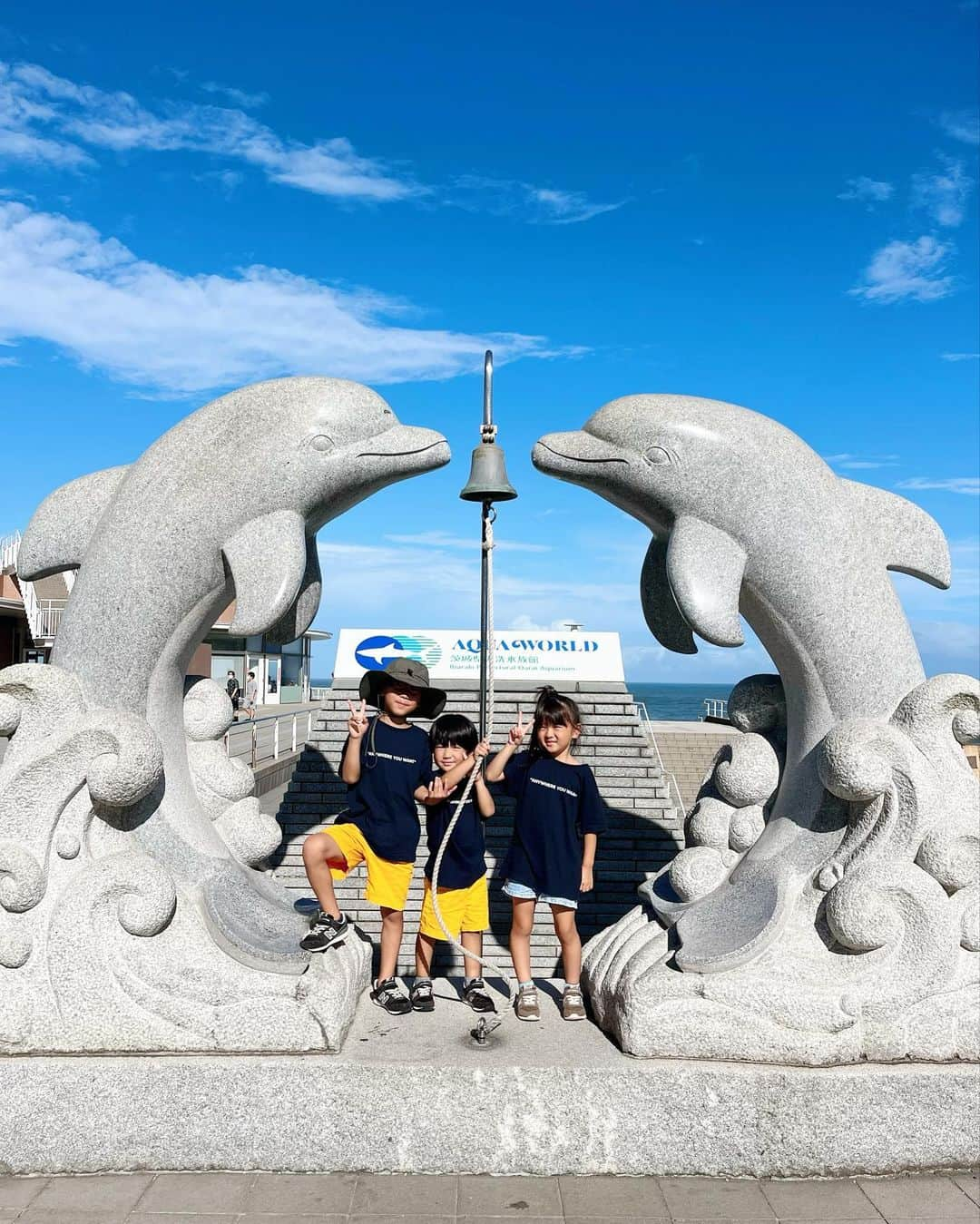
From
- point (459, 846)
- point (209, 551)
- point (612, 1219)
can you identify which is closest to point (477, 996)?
point (459, 846)

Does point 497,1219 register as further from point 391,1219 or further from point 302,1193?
point 302,1193

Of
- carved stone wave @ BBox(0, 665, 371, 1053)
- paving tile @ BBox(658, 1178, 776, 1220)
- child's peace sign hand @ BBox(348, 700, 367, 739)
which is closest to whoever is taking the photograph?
paving tile @ BBox(658, 1178, 776, 1220)

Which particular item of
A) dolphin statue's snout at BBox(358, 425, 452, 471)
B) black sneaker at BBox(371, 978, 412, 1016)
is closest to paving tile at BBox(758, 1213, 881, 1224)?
black sneaker at BBox(371, 978, 412, 1016)

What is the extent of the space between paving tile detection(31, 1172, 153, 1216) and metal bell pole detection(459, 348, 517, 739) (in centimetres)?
224

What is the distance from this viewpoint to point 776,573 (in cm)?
435

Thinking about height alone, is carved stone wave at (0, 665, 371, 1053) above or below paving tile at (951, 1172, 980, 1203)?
above

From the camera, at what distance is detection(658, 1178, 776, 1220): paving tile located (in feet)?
10.8

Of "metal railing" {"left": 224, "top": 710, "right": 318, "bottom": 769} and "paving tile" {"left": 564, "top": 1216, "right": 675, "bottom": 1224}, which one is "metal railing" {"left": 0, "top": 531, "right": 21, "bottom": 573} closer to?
"metal railing" {"left": 224, "top": 710, "right": 318, "bottom": 769}

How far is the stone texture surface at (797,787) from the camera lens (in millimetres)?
3789

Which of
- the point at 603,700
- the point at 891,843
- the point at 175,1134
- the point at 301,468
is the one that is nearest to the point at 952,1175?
the point at 891,843

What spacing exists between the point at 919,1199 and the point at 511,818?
6208 mm

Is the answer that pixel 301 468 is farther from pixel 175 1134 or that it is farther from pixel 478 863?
pixel 175 1134

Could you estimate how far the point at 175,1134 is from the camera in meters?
3.57

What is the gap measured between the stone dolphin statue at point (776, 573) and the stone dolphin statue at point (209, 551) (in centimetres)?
117
